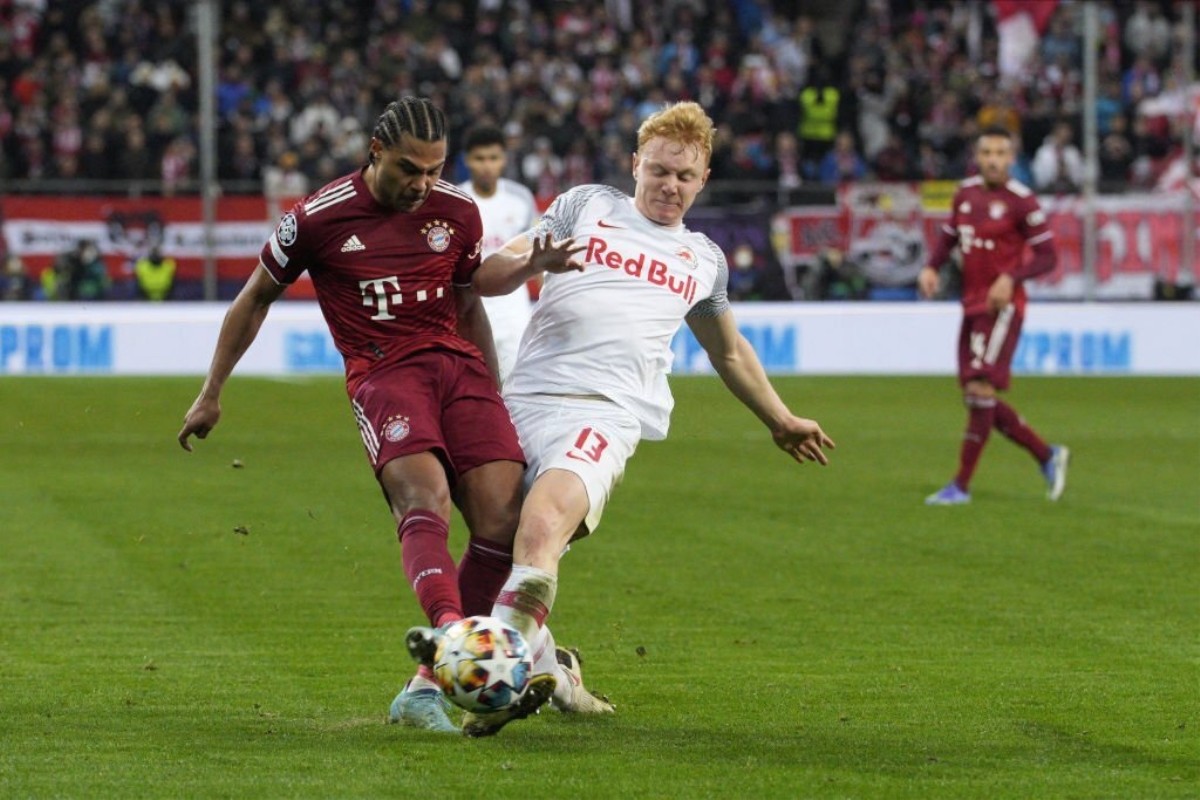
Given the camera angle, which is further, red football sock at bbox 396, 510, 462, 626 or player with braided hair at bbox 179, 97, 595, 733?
player with braided hair at bbox 179, 97, 595, 733

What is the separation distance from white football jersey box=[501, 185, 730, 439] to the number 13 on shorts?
21 cm

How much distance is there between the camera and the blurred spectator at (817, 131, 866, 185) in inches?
1009

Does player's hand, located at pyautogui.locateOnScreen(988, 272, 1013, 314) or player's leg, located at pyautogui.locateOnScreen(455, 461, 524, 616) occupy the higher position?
player's leg, located at pyautogui.locateOnScreen(455, 461, 524, 616)

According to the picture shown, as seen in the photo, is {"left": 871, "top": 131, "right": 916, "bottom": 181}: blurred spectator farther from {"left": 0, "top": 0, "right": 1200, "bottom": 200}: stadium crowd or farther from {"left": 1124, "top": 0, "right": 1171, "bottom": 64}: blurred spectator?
{"left": 1124, "top": 0, "right": 1171, "bottom": 64}: blurred spectator

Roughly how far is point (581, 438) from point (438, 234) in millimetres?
807

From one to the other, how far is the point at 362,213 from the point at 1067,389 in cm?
1620

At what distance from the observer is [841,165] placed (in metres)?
25.8

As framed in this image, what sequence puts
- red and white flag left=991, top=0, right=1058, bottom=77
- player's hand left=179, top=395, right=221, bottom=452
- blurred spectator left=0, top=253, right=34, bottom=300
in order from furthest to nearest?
1. red and white flag left=991, top=0, right=1058, bottom=77
2. blurred spectator left=0, top=253, right=34, bottom=300
3. player's hand left=179, top=395, right=221, bottom=452

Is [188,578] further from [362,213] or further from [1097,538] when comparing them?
[1097,538]

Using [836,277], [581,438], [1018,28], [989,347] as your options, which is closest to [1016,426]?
[989,347]

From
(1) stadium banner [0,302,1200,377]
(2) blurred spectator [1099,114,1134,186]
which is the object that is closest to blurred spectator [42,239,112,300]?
(1) stadium banner [0,302,1200,377]

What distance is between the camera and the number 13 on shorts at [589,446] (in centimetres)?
625

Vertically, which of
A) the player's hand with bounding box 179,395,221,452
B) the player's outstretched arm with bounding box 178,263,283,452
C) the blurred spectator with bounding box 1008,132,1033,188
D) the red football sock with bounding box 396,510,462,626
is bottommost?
the blurred spectator with bounding box 1008,132,1033,188

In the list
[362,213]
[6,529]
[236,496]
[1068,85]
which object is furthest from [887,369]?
[362,213]
